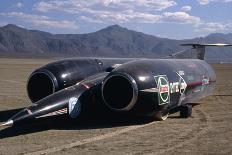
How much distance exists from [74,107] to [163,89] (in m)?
3.51

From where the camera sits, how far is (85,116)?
16.9 m

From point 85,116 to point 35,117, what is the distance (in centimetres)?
320

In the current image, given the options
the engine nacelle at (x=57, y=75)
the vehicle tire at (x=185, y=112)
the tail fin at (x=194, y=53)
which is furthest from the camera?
the tail fin at (x=194, y=53)

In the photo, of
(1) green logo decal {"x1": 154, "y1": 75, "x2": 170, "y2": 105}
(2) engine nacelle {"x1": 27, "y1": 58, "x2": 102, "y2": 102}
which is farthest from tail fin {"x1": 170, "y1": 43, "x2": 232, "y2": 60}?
(1) green logo decal {"x1": 154, "y1": 75, "x2": 170, "y2": 105}

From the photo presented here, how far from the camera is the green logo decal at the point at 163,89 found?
52.3 feet

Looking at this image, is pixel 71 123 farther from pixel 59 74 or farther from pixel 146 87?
pixel 146 87

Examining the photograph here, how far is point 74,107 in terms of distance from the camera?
15.6 meters

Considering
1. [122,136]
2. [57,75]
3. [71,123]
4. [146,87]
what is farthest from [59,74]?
[122,136]

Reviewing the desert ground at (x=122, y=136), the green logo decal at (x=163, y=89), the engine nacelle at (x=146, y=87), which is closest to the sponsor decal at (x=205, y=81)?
the engine nacelle at (x=146, y=87)

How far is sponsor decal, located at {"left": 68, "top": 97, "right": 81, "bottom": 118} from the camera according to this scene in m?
15.4

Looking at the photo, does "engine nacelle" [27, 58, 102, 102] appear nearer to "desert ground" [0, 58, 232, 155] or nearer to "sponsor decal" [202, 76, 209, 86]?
"desert ground" [0, 58, 232, 155]

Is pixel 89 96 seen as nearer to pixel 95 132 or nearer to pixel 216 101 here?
pixel 95 132

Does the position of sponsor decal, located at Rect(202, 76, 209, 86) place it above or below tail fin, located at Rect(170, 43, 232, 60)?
below

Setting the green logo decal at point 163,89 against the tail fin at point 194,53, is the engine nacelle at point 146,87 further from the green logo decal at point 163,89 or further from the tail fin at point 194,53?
the tail fin at point 194,53
